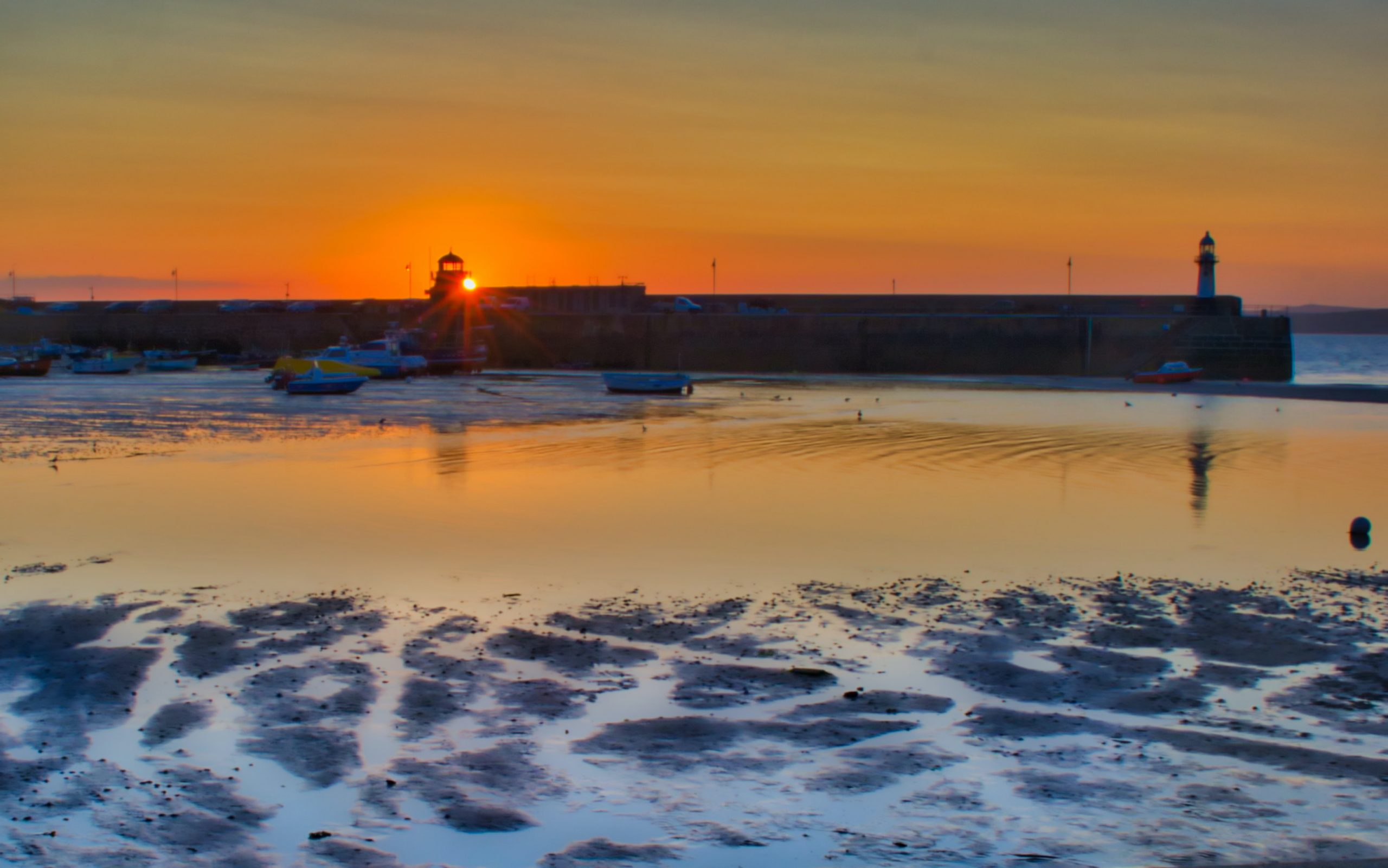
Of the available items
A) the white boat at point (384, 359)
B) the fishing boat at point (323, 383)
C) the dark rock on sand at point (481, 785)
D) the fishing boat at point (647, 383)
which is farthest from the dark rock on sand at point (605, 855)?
the white boat at point (384, 359)

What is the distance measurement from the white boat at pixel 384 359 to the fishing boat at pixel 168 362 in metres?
10.8

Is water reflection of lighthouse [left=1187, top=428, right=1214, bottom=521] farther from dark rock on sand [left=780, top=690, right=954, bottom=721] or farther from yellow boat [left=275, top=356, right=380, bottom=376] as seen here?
yellow boat [left=275, top=356, right=380, bottom=376]

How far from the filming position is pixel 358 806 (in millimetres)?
5293

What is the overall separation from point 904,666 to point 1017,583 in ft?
10.4

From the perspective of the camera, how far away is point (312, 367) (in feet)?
145

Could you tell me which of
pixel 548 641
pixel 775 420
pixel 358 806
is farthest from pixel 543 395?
pixel 358 806

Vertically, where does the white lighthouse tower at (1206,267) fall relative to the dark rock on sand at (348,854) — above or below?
above

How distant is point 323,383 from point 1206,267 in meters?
50.9

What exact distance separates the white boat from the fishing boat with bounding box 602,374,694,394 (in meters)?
14.5

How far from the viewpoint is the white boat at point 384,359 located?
5275cm

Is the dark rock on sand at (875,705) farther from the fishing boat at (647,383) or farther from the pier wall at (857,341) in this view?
the pier wall at (857,341)

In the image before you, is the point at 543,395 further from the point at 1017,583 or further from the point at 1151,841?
the point at 1151,841

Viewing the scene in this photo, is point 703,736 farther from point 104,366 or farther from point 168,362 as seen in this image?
point 168,362

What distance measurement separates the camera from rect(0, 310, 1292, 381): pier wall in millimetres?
55594
